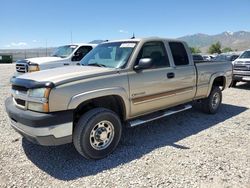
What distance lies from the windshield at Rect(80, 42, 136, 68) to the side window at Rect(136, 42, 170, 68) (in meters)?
0.26

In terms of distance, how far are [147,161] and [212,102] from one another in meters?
3.44

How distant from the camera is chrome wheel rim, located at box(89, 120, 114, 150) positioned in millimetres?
3986

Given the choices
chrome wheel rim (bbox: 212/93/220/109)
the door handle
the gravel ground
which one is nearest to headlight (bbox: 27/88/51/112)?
the gravel ground

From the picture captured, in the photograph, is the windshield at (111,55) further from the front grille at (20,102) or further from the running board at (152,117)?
the front grille at (20,102)

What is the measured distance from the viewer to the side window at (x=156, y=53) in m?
4.80

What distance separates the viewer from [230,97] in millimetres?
9273

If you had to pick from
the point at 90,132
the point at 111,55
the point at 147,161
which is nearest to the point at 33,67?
the point at 111,55

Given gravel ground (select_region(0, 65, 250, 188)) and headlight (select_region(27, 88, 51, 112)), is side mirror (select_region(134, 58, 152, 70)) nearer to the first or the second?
gravel ground (select_region(0, 65, 250, 188))

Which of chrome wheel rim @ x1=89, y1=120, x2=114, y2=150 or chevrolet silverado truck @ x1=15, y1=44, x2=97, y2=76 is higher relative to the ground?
chevrolet silverado truck @ x1=15, y1=44, x2=97, y2=76

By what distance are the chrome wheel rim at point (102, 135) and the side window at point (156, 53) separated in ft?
4.76

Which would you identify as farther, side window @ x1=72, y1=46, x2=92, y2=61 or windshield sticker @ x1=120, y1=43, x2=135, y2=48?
side window @ x1=72, y1=46, x2=92, y2=61

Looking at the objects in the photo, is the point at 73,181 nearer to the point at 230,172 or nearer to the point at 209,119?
the point at 230,172

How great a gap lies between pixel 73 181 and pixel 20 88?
5.45 feet

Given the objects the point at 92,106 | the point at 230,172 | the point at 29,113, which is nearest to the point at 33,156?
the point at 29,113
